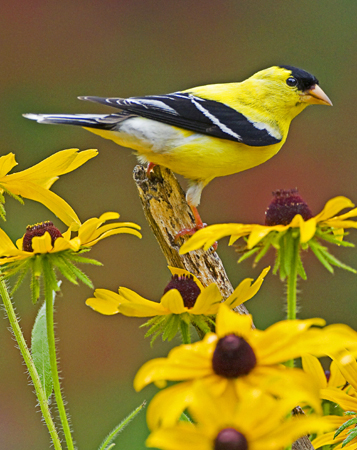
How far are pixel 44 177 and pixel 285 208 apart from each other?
0.85 ft

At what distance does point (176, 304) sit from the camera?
477 mm

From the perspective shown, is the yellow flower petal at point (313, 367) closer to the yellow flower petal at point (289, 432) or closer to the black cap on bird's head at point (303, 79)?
the yellow flower petal at point (289, 432)

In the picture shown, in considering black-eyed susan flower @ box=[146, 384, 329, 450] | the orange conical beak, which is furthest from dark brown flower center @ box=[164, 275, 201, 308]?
the orange conical beak

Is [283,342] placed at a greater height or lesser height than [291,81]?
lesser

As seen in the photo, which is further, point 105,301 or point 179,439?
point 105,301

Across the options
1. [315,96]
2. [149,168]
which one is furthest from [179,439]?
[315,96]

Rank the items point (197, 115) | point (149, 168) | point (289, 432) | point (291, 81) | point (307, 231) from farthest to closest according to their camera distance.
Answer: point (291, 81)
point (197, 115)
point (149, 168)
point (307, 231)
point (289, 432)

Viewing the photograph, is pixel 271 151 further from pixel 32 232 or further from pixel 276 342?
pixel 276 342

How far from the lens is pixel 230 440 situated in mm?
292

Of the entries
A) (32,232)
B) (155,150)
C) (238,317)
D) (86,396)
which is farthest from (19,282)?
(86,396)

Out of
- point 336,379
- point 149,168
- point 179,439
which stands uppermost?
point 149,168

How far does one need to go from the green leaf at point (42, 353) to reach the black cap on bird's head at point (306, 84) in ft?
2.29

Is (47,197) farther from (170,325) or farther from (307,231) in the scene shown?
(307,231)

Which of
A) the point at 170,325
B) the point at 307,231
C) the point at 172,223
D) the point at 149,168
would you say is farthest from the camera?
the point at 149,168
